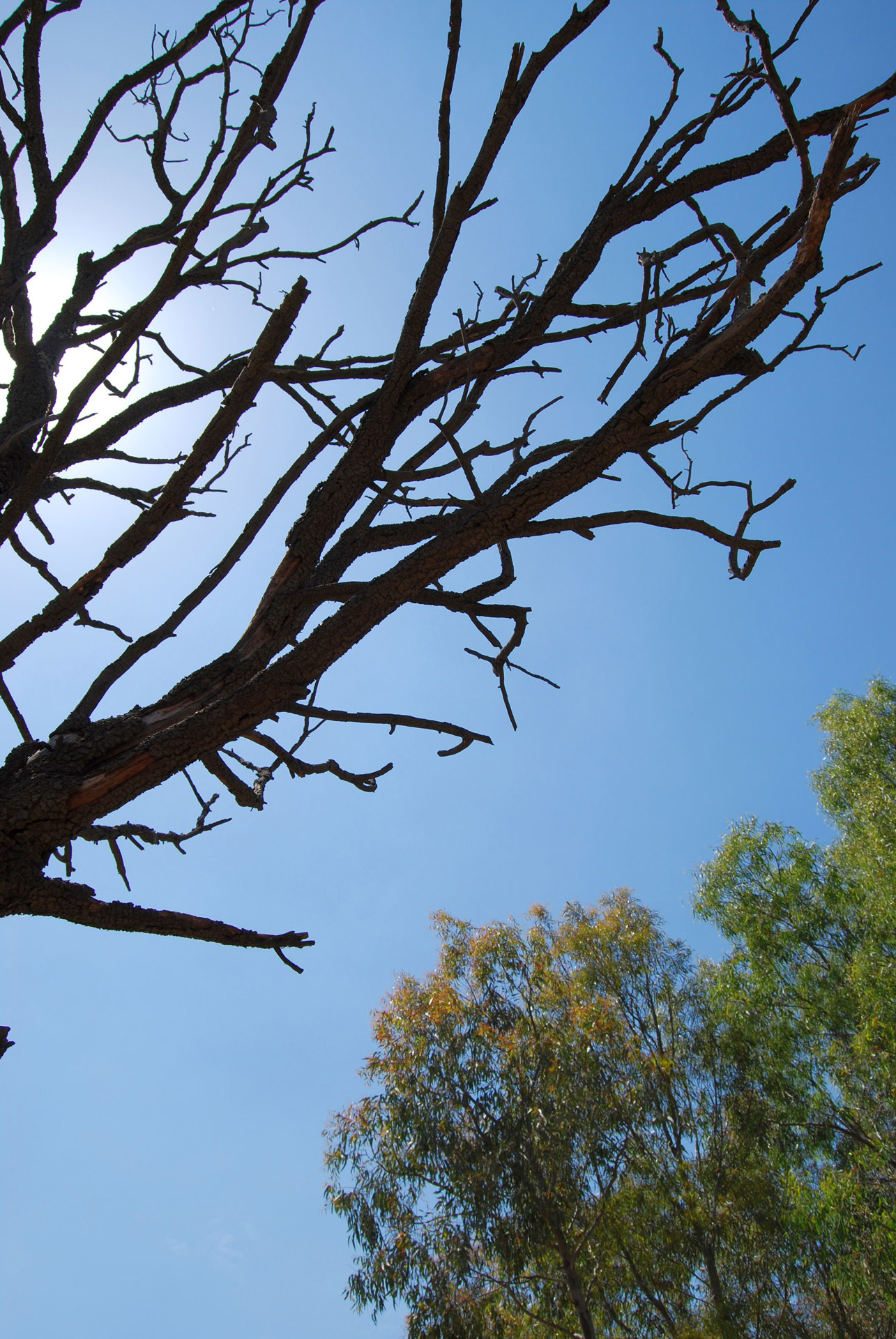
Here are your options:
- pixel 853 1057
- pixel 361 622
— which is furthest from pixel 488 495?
pixel 853 1057

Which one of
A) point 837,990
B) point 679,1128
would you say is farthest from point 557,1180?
point 837,990

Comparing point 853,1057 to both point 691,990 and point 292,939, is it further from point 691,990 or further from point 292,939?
point 292,939

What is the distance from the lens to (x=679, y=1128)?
9695mm

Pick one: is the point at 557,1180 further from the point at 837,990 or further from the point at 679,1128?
the point at 837,990

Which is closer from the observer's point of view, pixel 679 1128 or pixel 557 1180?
pixel 557 1180

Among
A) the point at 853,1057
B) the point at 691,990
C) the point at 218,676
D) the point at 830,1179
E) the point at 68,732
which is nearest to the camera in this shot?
the point at 68,732

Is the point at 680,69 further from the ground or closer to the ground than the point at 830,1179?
further from the ground

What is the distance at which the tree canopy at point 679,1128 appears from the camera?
26.5 feet

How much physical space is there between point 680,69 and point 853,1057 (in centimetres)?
912

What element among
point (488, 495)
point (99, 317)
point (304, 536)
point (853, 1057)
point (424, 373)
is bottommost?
point (853, 1057)

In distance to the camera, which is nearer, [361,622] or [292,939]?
[361,622]

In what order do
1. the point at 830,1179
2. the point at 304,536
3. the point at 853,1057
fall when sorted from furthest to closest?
the point at 853,1057 → the point at 830,1179 → the point at 304,536

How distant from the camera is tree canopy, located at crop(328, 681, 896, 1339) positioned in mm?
8078

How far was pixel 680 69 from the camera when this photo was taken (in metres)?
2.05
